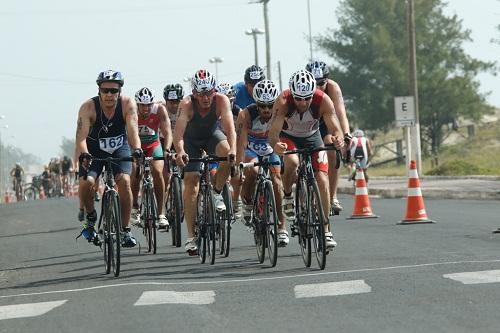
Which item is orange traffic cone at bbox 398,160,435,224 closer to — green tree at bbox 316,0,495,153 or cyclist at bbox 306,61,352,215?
cyclist at bbox 306,61,352,215

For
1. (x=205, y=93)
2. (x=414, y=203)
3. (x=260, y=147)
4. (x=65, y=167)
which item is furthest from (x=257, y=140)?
A: (x=65, y=167)

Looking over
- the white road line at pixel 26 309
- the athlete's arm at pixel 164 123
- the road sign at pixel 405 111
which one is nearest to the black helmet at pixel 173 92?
the athlete's arm at pixel 164 123

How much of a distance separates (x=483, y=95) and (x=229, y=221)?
187 feet

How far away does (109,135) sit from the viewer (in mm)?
13336

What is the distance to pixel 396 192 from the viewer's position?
3294cm

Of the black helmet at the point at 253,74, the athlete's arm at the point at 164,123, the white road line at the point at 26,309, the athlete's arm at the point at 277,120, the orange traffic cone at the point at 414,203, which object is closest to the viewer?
the white road line at the point at 26,309

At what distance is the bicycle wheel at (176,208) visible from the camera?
15.8 meters

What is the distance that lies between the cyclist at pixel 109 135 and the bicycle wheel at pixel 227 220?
102cm

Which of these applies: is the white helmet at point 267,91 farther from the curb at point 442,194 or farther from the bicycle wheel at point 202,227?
the curb at point 442,194

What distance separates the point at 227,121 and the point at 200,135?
81 centimetres

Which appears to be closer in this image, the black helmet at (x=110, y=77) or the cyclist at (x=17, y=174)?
the black helmet at (x=110, y=77)

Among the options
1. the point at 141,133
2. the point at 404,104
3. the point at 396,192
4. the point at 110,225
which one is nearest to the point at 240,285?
the point at 110,225

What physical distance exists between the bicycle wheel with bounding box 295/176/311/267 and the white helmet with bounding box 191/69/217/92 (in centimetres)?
164

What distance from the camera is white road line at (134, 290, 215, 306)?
9852 mm
